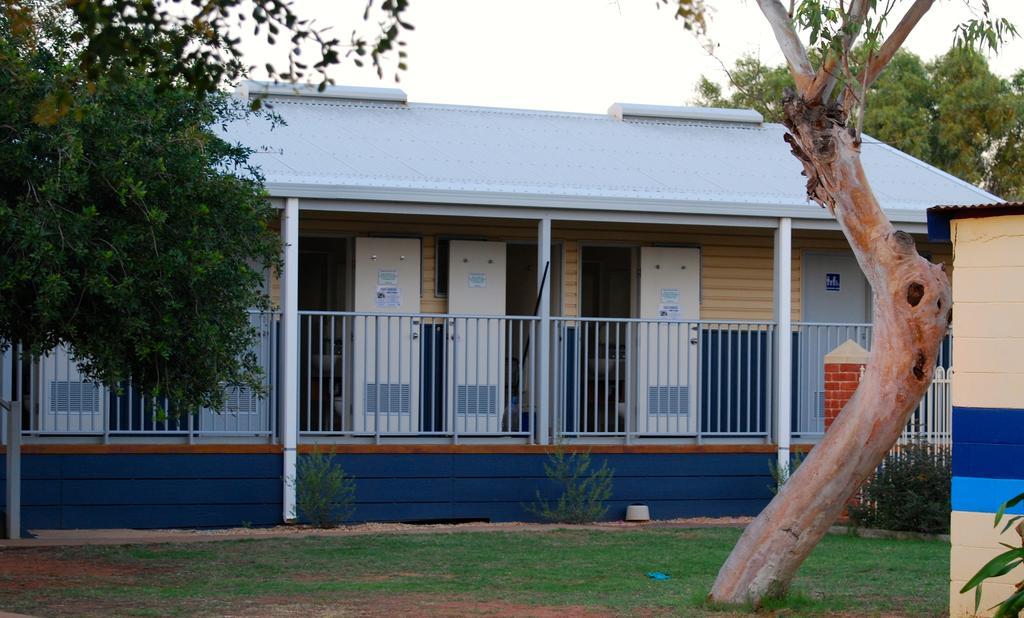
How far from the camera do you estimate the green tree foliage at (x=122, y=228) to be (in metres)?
8.44

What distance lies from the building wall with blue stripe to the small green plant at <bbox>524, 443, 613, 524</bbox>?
10cm

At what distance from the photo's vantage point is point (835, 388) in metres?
13.5

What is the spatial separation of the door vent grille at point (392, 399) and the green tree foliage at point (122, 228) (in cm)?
403

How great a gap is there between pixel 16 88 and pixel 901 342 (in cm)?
520

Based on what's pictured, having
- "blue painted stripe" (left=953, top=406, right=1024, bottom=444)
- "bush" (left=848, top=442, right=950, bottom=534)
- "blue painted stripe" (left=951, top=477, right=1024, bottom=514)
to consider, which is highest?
"blue painted stripe" (left=953, top=406, right=1024, bottom=444)

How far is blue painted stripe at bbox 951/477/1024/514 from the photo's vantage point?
7152 mm

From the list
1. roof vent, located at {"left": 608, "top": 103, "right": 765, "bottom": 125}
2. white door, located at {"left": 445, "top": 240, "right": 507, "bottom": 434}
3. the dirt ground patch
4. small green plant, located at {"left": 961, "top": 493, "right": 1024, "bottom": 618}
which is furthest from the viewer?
roof vent, located at {"left": 608, "top": 103, "right": 765, "bottom": 125}

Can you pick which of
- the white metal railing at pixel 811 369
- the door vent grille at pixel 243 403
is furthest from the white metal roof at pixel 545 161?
the door vent grille at pixel 243 403

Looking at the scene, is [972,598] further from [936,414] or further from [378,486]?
[378,486]

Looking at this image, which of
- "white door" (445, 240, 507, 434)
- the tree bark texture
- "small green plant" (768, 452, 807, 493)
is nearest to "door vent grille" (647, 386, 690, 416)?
"small green plant" (768, 452, 807, 493)

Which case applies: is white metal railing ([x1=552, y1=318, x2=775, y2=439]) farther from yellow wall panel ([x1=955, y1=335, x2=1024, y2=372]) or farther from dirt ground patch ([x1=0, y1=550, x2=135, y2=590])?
yellow wall panel ([x1=955, y1=335, x2=1024, y2=372])

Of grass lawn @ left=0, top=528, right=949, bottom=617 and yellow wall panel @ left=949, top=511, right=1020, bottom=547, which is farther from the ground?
yellow wall panel @ left=949, top=511, right=1020, bottom=547

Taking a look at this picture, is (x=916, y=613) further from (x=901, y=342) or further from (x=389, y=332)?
(x=389, y=332)

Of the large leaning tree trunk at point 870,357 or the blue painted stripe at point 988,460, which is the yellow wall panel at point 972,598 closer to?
the blue painted stripe at point 988,460
